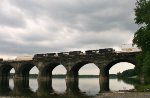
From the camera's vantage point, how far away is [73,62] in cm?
10125

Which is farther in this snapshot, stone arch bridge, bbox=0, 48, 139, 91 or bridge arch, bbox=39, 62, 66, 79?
bridge arch, bbox=39, 62, 66, 79

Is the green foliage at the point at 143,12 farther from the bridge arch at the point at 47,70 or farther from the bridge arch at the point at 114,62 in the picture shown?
the bridge arch at the point at 47,70

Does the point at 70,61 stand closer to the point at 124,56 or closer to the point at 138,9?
the point at 124,56

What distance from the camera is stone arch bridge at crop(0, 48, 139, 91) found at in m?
Result: 91.3

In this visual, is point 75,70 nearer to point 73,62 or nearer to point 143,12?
point 73,62

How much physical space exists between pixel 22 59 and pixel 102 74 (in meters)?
39.5

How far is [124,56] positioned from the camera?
292ft

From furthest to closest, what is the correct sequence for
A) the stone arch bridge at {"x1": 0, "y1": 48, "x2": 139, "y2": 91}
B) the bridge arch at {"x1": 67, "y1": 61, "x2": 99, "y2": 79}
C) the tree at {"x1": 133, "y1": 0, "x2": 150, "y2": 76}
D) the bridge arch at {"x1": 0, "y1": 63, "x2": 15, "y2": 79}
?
the bridge arch at {"x1": 0, "y1": 63, "x2": 15, "y2": 79} → the bridge arch at {"x1": 67, "y1": 61, "x2": 99, "y2": 79} → the stone arch bridge at {"x1": 0, "y1": 48, "x2": 139, "y2": 91} → the tree at {"x1": 133, "y1": 0, "x2": 150, "y2": 76}

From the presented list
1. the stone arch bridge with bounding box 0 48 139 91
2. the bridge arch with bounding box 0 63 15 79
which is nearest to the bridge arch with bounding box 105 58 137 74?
the stone arch bridge with bounding box 0 48 139 91

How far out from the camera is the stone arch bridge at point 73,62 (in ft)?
300

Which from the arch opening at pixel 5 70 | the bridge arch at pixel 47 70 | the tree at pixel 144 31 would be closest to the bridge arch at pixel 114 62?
the bridge arch at pixel 47 70

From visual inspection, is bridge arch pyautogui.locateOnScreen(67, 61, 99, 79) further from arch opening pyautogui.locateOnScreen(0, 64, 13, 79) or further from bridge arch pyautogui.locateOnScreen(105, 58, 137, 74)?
arch opening pyautogui.locateOnScreen(0, 64, 13, 79)

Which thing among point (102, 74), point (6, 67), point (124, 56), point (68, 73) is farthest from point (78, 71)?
point (6, 67)

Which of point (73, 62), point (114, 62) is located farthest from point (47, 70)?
point (114, 62)
